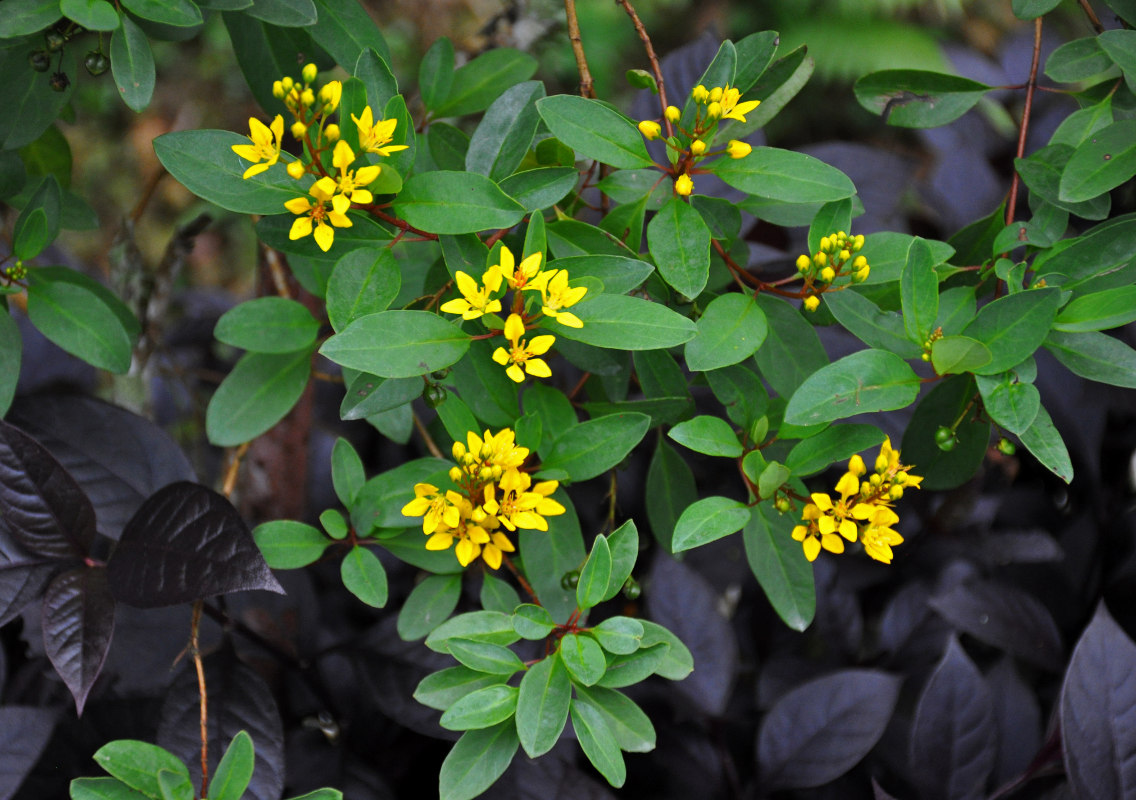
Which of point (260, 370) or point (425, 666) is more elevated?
point (260, 370)

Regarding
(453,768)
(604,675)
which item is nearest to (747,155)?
(604,675)

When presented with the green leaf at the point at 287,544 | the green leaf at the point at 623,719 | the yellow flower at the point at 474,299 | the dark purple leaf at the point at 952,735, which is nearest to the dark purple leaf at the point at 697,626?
the dark purple leaf at the point at 952,735

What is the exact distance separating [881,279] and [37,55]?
74 cm

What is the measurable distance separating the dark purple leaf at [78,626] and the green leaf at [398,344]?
1.26 ft

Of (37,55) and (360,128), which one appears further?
(37,55)

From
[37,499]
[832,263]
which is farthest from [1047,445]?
[37,499]

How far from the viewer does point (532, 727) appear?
24.2 inches

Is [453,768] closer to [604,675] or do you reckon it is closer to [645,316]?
[604,675]

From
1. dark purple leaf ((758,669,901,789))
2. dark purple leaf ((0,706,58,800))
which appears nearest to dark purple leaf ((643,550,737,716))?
dark purple leaf ((758,669,901,789))

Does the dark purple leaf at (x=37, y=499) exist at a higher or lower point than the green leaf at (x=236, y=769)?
higher

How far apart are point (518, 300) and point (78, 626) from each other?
1.64 feet

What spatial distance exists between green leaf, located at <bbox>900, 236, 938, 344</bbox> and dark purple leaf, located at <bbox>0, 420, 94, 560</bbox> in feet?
2.52

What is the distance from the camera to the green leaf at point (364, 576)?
0.71 m

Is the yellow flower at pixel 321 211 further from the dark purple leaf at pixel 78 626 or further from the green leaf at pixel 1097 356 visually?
the green leaf at pixel 1097 356
